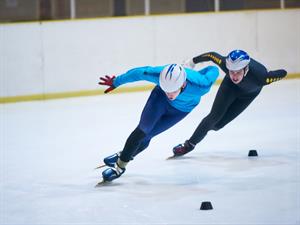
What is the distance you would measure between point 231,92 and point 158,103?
101 centimetres

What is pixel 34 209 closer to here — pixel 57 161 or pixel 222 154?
pixel 57 161

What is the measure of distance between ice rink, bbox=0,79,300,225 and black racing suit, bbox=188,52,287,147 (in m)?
0.37

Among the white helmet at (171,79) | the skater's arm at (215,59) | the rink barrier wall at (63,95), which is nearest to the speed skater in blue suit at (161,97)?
the white helmet at (171,79)

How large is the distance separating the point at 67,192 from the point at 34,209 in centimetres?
59

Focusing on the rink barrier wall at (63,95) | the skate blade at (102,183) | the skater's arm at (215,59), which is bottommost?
the skate blade at (102,183)

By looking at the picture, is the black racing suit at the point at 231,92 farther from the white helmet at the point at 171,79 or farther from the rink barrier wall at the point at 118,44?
the rink barrier wall at the point at 118,44

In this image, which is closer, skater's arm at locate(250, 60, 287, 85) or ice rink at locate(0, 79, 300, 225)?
ice rink at locate(0, 79, 300, 225)

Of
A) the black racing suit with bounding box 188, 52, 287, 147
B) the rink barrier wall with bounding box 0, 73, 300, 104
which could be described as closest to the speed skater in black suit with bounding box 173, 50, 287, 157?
the black racing suit with bounding box 188, 52, 287, 147

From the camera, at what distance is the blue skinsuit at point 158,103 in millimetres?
6141

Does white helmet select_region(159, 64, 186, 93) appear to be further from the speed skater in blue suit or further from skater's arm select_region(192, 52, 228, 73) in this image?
skater's arm select_region(192, 52, 228, 73)

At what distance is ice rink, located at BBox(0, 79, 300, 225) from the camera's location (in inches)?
203

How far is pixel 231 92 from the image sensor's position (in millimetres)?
6996

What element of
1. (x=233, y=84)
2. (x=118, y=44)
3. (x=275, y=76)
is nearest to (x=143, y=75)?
(x=233, y=84)

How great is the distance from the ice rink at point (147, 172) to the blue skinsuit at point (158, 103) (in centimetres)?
37
